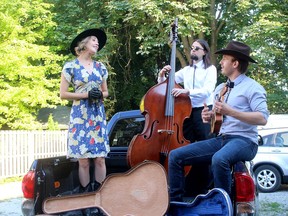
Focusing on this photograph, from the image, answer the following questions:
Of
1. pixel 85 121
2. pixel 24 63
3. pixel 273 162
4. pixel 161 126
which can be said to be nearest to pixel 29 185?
pixel 85 121

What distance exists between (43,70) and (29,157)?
3.60m

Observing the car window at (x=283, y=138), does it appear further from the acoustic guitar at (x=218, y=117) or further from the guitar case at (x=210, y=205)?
the guitar case at (x=210, y=205)

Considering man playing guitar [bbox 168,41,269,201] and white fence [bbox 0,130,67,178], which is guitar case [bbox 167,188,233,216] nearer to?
man playing guitar [bbox 168,41,269,201]

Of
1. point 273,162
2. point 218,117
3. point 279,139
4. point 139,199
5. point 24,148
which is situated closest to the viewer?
point 139,199

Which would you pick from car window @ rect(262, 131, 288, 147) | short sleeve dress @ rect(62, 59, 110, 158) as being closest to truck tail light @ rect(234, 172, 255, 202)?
short sleeve dress @ rect(62, 59, 110, 158)

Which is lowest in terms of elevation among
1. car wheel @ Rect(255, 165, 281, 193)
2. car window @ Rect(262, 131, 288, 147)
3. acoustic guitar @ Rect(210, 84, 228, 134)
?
car wheel @ Rect(255, 165, 281, 193)

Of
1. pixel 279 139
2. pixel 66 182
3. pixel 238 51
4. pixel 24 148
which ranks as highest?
pixel 238 51

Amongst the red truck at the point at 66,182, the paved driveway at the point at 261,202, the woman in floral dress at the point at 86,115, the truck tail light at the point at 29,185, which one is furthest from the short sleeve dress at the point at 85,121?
the paved driveway at the point at 261,202

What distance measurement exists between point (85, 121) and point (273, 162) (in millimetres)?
9007

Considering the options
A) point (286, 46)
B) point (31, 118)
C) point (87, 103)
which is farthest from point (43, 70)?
point (87, 103)

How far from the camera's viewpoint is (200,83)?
14.7 ft

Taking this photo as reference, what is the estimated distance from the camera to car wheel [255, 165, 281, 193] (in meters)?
12.0

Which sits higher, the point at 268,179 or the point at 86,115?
the point at 86,115

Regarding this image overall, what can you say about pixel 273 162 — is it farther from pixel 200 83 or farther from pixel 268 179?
pixel 200 83
